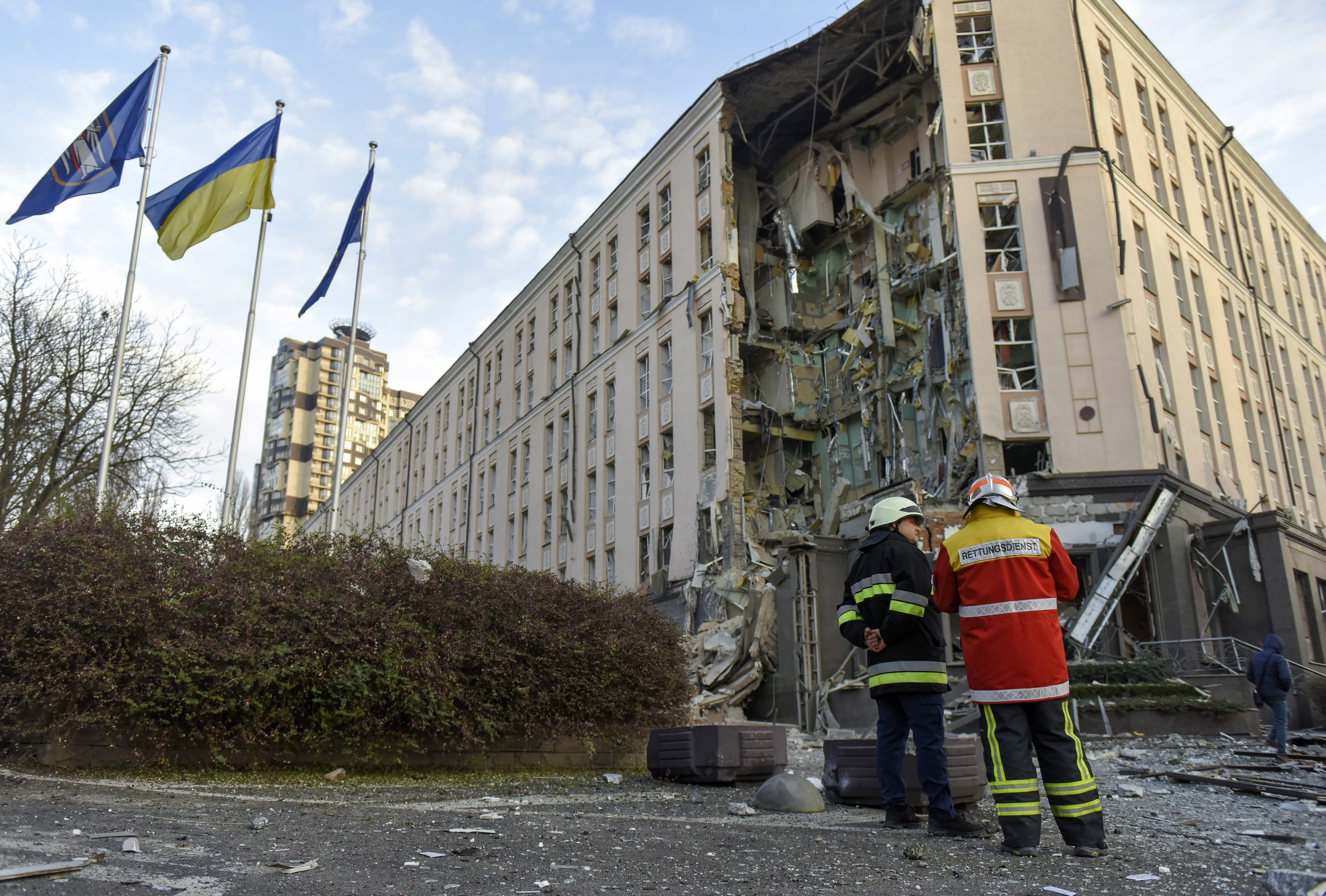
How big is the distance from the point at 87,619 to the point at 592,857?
19.1 ft

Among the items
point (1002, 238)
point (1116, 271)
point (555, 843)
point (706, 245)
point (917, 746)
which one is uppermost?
point (706, 245)

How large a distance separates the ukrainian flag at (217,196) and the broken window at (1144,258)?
2062cm

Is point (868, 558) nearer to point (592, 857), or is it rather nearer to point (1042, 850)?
point (1042, 850)

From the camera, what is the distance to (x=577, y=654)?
10.1 m

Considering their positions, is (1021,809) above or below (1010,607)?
below

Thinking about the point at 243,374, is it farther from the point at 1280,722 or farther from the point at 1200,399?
the point at 1200,399

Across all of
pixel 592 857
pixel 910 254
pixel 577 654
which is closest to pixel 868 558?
pixel 592 857

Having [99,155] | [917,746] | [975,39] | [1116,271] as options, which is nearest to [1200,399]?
[1116,271]

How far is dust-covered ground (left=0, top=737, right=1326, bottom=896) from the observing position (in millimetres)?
4219

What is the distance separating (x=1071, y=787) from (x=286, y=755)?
22.8 feet

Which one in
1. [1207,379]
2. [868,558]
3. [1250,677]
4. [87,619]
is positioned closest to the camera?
[868,558]

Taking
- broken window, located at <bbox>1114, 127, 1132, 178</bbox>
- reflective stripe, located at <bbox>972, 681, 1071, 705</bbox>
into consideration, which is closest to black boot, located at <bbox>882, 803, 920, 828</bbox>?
reflective stripe, located at <bbox>972, 681, 1071, 705</bbox>

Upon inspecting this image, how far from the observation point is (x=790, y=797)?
7.05 meters

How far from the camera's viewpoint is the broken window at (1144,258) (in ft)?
78.6
